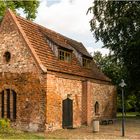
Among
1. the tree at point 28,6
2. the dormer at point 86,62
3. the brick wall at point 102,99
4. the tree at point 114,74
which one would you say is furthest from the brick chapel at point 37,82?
the tree at point 114,74

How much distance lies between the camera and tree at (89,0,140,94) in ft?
113

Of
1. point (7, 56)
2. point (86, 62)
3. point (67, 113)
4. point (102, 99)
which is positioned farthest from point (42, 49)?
point (102, 99)

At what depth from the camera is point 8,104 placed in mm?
26922

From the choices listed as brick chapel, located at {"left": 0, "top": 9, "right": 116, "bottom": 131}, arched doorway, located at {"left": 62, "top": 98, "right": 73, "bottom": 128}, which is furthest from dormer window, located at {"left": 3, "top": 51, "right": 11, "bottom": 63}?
arched doorway, located at {"left": 62, "top": 98, "right": 73, "bottom": 128}

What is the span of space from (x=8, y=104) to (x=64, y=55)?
6.37 meters

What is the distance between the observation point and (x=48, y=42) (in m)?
29.4

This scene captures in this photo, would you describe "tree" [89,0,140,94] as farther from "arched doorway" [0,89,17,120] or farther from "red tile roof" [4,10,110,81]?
"arched doorway" [0,89,17,120]

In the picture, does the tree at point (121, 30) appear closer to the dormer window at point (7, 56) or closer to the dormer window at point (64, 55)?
→ the dormer window at point (64, 55)

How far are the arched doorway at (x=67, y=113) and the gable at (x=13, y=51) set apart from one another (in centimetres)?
413

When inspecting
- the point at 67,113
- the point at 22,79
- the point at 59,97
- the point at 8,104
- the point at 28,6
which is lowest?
the point at 67,113

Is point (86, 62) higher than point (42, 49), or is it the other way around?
point (42, 49)

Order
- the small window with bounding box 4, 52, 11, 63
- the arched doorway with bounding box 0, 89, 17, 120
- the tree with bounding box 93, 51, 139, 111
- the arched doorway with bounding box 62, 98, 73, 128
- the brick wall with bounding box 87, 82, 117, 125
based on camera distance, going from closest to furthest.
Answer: the arched doorway with bounding box 0, 89, 17, 120, the small window with bounding box 4, 52, 11, 63, the arched doorway with bounding box 62, 98, 73, 128, the brick wall with bounding box 87, 82, 117, 125, the tree with bounding box 93, 51, 139, 111

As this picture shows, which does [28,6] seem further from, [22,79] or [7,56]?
[22,79]

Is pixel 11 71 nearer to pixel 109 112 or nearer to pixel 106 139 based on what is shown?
pixel 106 139
